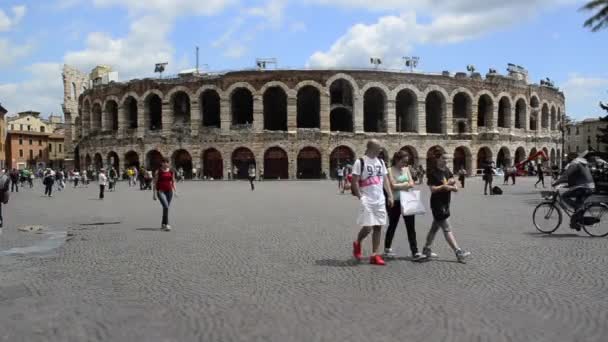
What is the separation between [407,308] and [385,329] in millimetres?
684

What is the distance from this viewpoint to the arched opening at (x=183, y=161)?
139 ft

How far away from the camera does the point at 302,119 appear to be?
4600 centimetres

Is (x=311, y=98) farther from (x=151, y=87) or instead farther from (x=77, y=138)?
(x=77, y=138)

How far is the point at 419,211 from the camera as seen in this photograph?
7.30m

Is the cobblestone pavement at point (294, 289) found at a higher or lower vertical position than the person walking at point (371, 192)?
lower

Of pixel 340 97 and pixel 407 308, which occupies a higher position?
pixel 340 97

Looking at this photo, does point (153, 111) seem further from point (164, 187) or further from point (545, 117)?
point (545, 117)

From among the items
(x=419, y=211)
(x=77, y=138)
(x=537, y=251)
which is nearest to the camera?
(x=419, y=211)

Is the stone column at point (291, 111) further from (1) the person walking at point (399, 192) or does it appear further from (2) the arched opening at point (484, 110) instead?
(1) the person walking at point (399, 192)

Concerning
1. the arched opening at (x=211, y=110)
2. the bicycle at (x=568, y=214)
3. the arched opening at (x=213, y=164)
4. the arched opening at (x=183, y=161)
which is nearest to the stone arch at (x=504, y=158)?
the arched opening at (x=213, y=164)

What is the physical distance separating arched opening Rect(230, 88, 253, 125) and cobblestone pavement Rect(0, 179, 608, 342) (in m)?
34.0

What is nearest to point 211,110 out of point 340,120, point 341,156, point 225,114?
point 225,114

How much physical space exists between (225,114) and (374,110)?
46.9 ft

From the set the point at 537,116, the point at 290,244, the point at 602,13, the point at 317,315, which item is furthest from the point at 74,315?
the point at 537,116
